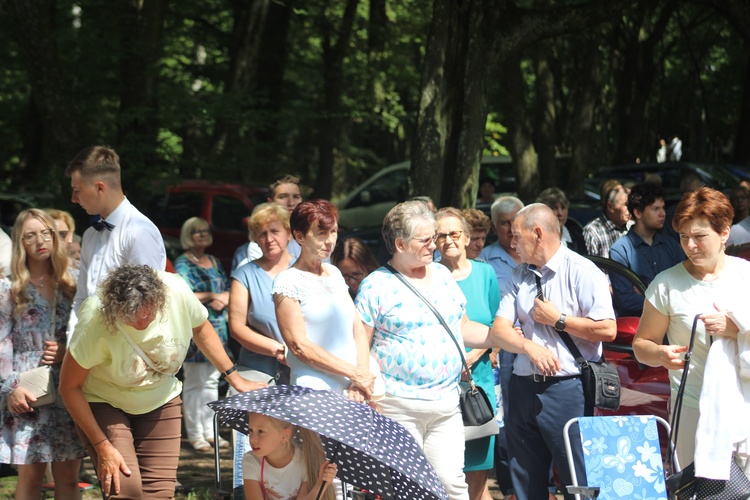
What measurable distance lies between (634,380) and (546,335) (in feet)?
4.08

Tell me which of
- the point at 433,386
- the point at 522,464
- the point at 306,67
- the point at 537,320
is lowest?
the point at 522,464

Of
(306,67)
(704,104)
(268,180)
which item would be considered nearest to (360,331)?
(268,180)

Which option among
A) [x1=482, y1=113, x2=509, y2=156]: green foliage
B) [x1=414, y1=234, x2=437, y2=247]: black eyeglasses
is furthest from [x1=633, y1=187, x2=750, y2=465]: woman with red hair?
[x1=482, y1=113, x2=509, y2=156]: green foliage

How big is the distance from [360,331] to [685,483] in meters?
1.77

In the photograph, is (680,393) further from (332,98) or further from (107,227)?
(332,98)

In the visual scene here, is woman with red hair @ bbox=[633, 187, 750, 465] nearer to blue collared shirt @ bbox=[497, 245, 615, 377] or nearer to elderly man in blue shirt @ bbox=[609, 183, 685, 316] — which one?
blue collared shirt @ bbox=[497, 245, 615, 377]

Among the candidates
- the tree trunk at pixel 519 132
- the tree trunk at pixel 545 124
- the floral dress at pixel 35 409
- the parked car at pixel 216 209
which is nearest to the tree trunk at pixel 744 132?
the tree trunk at pixel 545 124

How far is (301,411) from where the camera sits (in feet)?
13.9

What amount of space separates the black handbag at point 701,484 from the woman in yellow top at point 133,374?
2.20 metres

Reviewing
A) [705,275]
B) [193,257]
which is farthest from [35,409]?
[705,275]

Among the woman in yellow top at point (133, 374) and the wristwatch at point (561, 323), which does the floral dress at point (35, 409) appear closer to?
the woman in yellow top at point (133, 374)

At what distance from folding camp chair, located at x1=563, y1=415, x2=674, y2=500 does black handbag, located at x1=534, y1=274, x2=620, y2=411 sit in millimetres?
113

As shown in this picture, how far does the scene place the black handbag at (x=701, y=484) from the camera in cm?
480

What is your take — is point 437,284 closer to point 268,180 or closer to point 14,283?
point 14,283
